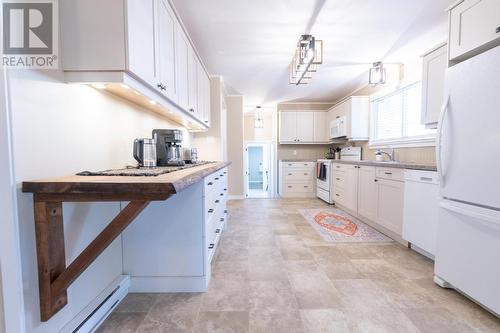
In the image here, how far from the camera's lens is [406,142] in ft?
10.7

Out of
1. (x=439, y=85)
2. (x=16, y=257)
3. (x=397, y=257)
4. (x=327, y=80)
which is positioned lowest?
(x=397, y=257)

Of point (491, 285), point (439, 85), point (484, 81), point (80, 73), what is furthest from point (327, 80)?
point (80, 73)

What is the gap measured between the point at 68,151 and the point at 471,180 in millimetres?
2464

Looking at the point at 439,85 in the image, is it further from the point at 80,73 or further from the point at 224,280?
the point at 80,73

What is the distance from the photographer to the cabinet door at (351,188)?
3613mm

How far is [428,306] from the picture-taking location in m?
1.53

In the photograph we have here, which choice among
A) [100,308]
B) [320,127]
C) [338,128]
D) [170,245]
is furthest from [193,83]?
[320,127]

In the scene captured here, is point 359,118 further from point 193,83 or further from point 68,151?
point 68,151

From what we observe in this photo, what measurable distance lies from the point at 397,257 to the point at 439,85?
1.79 metres

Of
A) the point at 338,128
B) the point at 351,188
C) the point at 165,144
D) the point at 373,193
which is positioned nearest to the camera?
the point at 165,144

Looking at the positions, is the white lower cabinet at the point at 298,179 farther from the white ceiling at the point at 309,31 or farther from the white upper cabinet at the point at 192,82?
the white upper cabinet at the point at 192,82

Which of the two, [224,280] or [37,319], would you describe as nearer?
[37,319]

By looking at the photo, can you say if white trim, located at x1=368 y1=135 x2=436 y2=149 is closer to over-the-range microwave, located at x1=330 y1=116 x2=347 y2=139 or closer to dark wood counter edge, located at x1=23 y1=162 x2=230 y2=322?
over-the-range microwave, located at x1=330 y1=116 x2=347 y2=139

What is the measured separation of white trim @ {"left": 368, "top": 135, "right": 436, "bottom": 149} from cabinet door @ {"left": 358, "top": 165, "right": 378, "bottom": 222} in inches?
25.6
